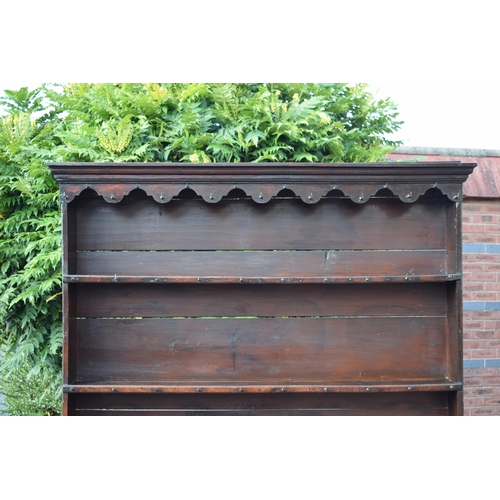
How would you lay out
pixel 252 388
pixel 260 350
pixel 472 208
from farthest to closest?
pixel 472 208, pixel 260 350, pixel 252 388

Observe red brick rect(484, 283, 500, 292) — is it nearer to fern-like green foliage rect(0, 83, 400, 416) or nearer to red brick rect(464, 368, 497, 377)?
red brick rect(464, 368, 497, 377)

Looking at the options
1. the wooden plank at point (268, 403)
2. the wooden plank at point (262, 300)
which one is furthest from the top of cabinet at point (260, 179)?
the wooden plank at point (268, 403)

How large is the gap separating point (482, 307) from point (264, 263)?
203cm

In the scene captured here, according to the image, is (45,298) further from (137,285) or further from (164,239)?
(164,239)

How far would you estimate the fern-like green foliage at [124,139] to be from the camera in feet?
6.68

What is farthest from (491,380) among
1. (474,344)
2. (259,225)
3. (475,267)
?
(259,225)

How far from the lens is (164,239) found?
2.02 metres

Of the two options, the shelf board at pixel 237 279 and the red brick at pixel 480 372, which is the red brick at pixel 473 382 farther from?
the shelf board at pixel 237 279

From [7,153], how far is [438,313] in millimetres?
2043

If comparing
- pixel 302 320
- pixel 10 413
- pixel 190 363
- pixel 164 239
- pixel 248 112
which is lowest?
pixel 10 413

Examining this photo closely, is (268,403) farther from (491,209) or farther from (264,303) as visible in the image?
(491,209)

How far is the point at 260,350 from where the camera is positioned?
79.4 inches

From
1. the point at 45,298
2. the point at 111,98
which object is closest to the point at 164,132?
the point at 111,98

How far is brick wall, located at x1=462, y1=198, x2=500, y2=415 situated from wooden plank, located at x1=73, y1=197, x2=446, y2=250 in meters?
1.47
